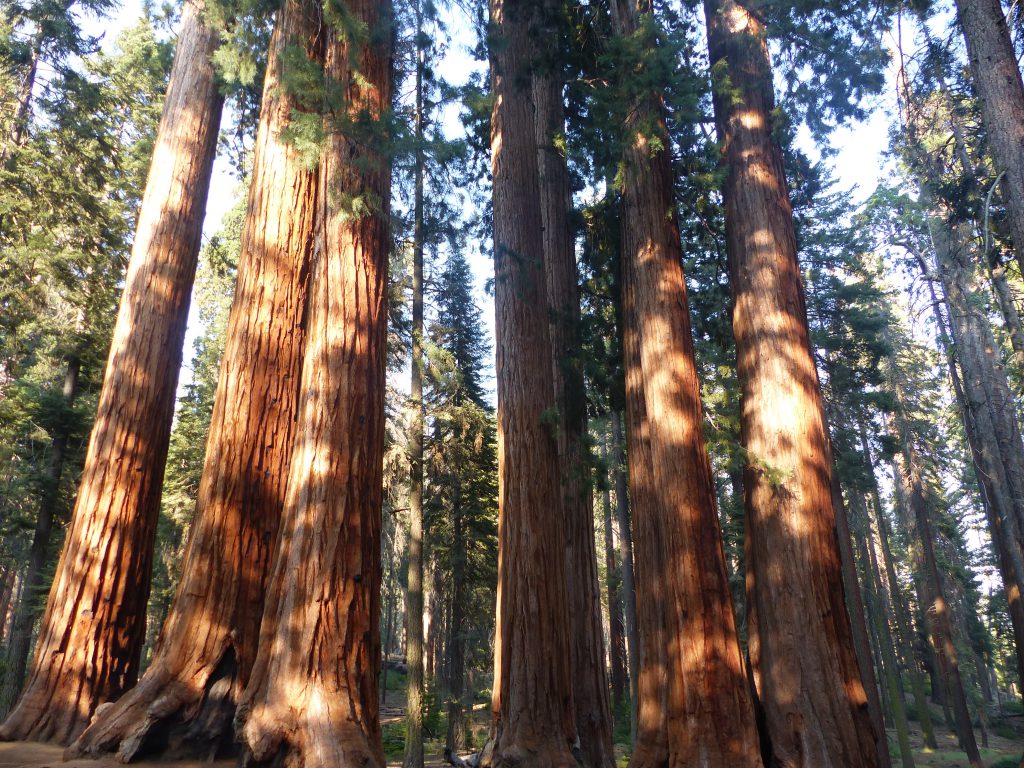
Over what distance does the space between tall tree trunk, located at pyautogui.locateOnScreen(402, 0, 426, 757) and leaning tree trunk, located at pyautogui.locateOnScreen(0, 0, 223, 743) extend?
3595 mm

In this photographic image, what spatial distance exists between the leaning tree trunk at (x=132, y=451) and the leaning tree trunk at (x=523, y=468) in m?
3.80

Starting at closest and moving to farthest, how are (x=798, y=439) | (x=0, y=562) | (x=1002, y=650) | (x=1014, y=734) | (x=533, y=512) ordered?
(x=798, y=439) < (x=533, y=512) < (x=0, y=562) < (x=1014, y=734) < (x=1002, y=650)

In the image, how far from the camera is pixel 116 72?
54.6 ft

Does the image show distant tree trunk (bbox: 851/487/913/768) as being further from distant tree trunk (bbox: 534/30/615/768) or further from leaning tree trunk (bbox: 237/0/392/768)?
leaning tree trunk (bbox: 237/0/392/768)

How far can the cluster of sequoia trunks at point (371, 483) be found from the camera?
4773mm

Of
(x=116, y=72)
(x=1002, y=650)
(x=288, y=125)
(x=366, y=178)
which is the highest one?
(x=116, y=72)

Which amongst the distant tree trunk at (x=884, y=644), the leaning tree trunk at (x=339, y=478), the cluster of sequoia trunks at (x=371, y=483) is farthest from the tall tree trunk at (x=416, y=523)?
the distant tree trunk at (x=884, y=644)

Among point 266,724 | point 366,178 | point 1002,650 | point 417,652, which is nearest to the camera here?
point 266,724

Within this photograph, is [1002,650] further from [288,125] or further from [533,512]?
[288,125]

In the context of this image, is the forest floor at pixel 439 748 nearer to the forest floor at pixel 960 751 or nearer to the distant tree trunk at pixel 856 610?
the forest floor at pixel 960 751

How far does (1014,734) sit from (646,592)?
37648 millimetres

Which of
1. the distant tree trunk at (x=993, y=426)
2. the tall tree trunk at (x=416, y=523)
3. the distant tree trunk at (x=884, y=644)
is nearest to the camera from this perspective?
the tall tree trunk at (x=416, y=523)

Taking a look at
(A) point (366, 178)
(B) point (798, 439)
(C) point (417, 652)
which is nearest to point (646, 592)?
(B) point (798, 439)

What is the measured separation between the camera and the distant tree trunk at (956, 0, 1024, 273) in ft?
22.7
